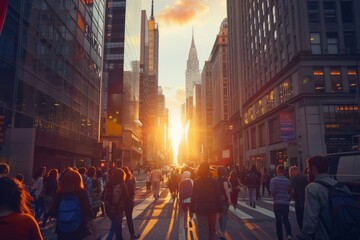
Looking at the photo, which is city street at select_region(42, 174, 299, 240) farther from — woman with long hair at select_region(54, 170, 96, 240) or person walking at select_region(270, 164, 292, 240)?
woman with long hair at select_region(54, 170, 96, 240)

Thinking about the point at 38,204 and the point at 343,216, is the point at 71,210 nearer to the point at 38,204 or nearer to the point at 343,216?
the point at 343,216

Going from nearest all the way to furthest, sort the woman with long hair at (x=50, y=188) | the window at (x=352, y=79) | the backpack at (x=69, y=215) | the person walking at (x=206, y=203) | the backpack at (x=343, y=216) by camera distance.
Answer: the backpack at (x=343, y=216), the backpack at (x=69, y=215), the person walking at (x=206, y=203), the woman with long hair at (x=50, y=188), the window at (x=352, y=79)

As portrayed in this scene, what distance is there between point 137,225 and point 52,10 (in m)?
22.7

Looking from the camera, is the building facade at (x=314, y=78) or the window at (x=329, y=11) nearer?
the building facade at (x=314, y=78)

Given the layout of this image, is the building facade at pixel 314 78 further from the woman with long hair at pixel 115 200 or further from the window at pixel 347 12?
the woman with long hair at pixel 115 200

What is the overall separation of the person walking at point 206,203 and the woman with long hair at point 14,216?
416 cm

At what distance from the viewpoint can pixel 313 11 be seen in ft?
126

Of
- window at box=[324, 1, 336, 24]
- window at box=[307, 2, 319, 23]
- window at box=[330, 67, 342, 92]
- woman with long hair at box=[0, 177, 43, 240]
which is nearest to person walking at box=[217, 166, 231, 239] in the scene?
woman with long hair at box=[0, 177, 43, 240]

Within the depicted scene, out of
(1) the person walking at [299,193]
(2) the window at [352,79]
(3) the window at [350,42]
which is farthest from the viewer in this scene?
(3) the window at [350,42]

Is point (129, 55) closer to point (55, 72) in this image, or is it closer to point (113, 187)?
point (55, 72)

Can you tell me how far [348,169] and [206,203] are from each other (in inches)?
185

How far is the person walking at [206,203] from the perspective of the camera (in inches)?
254

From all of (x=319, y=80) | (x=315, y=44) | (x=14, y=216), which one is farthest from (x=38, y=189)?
(x=315, y=44)

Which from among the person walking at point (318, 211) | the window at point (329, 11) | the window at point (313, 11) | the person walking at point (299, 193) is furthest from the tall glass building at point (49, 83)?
the window at point (329, 11)
